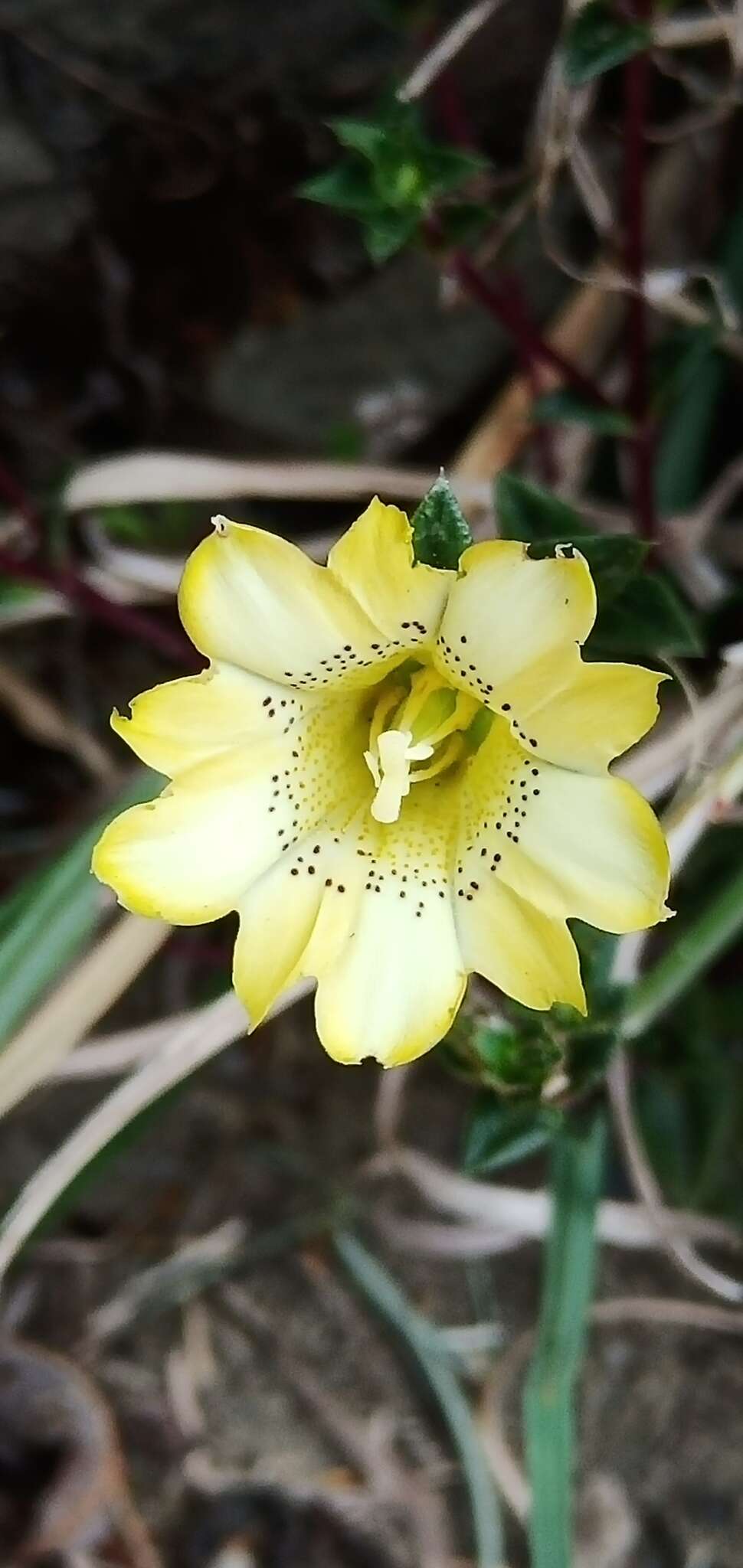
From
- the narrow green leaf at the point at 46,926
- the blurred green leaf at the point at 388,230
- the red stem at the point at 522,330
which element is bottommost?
the narrow green leaf at the point at 46,926

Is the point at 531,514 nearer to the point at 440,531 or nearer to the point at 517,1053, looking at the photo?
the point at 440,531

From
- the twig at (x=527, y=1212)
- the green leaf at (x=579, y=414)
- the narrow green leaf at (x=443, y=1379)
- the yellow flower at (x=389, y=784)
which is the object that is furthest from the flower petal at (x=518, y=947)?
the narrow green leaf at (x=443, y=1379)

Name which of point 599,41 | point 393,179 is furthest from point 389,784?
point 599,41

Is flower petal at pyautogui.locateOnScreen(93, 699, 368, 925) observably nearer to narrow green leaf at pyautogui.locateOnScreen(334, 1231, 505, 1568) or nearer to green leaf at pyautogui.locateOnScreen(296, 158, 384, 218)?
green leaf at pyautogui.locateOnScreen(296, 158, 384, 218)

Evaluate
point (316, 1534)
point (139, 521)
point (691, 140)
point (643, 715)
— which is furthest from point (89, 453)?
point (316, 1534)

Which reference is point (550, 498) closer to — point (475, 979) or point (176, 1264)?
point (475, 979)

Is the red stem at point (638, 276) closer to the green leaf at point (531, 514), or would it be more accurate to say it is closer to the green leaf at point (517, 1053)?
the green leaf at point (531, 514)
